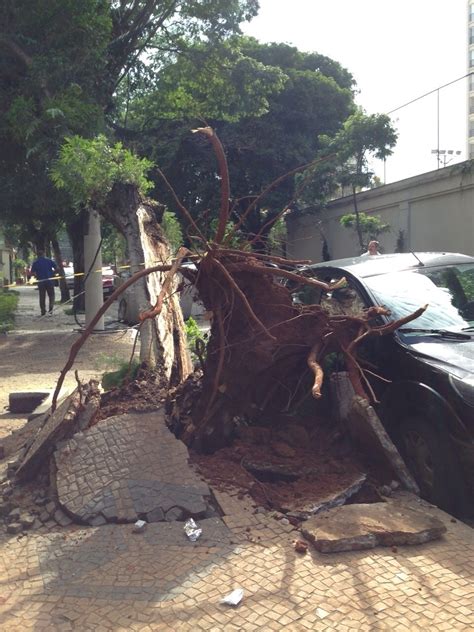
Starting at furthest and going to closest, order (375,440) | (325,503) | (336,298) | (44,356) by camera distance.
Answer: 1. (44,356)
2. (336,298)
3. (375,440)
4. (325,503)

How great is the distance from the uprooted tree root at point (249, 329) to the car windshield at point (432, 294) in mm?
371

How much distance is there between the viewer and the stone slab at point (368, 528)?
136 inches

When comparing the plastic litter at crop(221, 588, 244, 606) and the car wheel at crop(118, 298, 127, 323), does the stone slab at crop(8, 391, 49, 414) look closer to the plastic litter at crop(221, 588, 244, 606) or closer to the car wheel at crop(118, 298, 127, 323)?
the plastic litter at crop(221, 588, 244, 606)

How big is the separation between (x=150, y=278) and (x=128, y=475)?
3.00m

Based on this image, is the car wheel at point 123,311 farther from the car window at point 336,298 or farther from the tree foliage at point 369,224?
the car window at point 336,298

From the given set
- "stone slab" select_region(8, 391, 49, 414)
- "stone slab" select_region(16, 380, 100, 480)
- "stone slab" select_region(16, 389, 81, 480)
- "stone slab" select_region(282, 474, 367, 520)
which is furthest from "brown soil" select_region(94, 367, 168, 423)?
"stone slab" select_region(8, 391, 49, 414)

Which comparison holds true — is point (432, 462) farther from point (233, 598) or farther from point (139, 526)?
point (139, 526)

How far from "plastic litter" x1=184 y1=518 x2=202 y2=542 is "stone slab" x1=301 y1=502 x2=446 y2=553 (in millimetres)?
598

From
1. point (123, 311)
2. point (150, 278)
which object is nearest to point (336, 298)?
point (150, 278)

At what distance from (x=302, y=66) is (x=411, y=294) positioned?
25.1m

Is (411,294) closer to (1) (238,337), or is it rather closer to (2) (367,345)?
(2) (367,345)

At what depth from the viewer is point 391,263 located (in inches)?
222

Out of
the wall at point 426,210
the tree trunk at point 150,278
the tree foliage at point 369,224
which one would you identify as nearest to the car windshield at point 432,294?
the tree trunk at point 150,278

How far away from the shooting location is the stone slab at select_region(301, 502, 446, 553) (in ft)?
11.3
